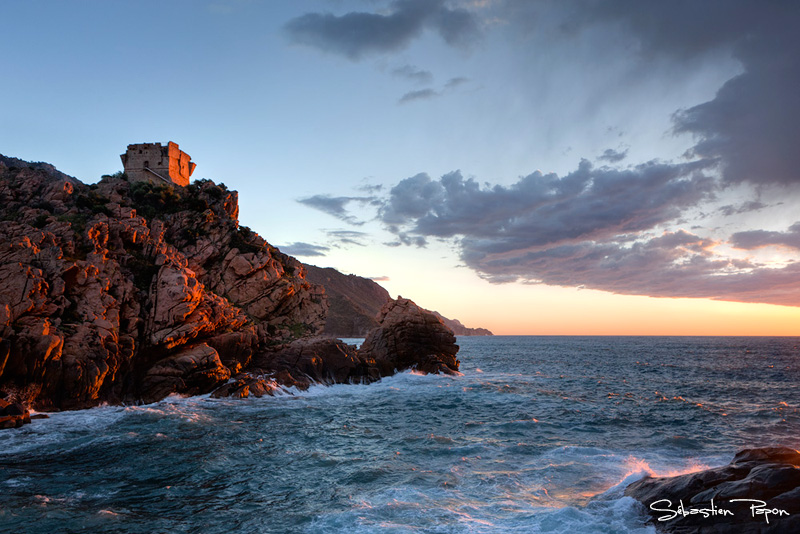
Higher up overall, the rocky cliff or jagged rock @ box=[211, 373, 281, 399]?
the rocky cliff

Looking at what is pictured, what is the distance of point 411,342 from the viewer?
54125 millimetres

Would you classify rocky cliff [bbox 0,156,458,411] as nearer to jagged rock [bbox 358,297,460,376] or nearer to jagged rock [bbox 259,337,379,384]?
jagged rock [bbox 259,337,379,384]

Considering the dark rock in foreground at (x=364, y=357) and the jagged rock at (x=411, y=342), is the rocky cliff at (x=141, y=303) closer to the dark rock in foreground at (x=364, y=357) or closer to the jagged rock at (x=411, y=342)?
the dark rock in foreground at (x=364, y=357)

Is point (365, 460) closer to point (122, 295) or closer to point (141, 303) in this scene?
point (141, 303)

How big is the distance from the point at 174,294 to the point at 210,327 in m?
4.12

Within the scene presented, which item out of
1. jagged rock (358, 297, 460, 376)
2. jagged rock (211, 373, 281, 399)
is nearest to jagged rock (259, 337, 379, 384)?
jagged rock (211, 373, 281, 399)

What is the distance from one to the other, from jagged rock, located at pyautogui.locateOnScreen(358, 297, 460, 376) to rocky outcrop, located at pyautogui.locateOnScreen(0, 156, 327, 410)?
1010 centimetres

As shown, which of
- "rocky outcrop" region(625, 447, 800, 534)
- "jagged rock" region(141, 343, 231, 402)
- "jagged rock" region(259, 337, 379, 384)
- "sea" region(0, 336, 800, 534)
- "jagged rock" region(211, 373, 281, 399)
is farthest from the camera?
"jagged rock" region(259, 337, 379, 384)

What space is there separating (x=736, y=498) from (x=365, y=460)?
1344 cm

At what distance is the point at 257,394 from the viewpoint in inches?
1339

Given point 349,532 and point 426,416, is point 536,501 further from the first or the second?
point 426,416

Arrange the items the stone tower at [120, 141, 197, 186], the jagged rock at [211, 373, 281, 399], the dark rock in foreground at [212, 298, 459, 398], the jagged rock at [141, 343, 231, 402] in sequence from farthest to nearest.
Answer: the stone tower at [120, 141, 197, 186]
the dark rock in foreground at [212, 298, 459, 398]
the jagged rock at [211, 373, 281, 399]
the jagged rock at [141, 343, 231, 402]

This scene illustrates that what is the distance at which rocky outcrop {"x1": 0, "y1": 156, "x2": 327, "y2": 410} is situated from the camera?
2581 centimetres

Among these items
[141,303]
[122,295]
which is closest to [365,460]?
[141,303]
